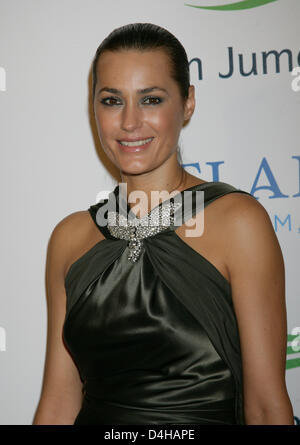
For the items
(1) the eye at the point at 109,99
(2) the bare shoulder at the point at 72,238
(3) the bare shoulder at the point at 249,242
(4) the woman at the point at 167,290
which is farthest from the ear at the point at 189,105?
(2) the bare shoulder at the point at 72,238

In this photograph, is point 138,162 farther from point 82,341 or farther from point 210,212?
point 82,341

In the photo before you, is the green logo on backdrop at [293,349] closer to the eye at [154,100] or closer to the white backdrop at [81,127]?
the white backdrop at [81,127]

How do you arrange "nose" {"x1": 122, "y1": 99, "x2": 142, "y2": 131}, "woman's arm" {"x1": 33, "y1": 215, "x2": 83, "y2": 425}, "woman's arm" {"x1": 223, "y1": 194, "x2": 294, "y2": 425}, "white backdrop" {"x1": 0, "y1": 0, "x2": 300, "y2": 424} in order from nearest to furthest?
"woman's arm" {"x1": 223, "y1": 194, "x2": 294, "y2": 425} < "nose" {"x1": 122, "y1": 99, "x2": 142, "y2": 131} < "woman's arm" {"x1": 33, "y1": 215, "x2": 83, "y2": 425} < "white backdrop" {"x1": 0, "y1": 0, "x2": 300, "y2": 424}

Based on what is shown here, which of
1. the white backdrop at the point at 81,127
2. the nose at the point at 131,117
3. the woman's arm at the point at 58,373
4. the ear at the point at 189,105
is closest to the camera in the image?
the nose at the point at 131,117

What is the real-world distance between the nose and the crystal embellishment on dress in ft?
0.82

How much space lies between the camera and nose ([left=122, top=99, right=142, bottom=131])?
147 centimetres

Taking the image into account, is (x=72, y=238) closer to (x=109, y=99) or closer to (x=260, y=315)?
(x=109, y=99)

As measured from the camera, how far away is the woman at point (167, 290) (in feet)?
4.51

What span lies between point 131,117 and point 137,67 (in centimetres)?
14

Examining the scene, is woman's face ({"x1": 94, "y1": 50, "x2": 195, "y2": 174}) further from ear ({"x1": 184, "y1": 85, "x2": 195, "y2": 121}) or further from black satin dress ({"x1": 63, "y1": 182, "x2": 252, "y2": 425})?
black satin dress ({"x1": 63, "y1": 182, "x2": 252, "y2": 425})

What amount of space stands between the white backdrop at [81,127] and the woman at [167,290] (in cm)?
37

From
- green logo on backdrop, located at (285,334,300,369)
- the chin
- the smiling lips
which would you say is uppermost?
the smiling lips

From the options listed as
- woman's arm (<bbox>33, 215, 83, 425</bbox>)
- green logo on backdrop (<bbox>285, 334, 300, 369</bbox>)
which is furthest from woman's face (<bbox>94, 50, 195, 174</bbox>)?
green logo on backdrop (<bbox>285, 334, 300, 369</bbox>)

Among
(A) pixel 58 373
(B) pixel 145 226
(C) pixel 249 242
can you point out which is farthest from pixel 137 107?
(A) pixel 58 373
